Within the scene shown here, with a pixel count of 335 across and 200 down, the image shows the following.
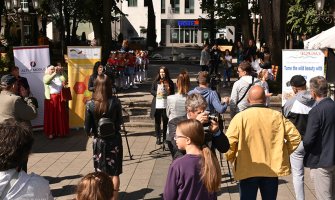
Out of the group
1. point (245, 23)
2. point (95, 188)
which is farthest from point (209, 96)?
point (245, 23)

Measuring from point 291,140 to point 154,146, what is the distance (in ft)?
20.4

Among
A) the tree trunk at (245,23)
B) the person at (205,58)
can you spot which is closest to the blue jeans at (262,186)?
the person at (205,58)

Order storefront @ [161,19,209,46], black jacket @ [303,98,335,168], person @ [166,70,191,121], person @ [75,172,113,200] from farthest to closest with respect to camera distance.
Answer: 1. storefront @ [161,19,209,46]
2. person @ [166,70,191,121]
3. black jacket @ [303,98,335,168]
4. person @ [75,172,113,200]

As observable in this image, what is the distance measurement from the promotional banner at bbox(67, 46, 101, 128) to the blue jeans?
7.98 metres

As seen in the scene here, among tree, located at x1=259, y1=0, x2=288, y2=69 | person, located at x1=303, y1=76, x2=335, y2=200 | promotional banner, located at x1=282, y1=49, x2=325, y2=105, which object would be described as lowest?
person, located at x1=303, y1=76, x2=335, y2=200

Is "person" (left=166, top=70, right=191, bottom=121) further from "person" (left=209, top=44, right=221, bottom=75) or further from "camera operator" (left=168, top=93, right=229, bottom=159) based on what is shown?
"person" (left=209, top=44, right=221, bottom=75)

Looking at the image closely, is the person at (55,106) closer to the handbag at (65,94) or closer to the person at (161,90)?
the handbag at (65,94)

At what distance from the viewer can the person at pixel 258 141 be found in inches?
196

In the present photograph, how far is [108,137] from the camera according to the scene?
6332 mm

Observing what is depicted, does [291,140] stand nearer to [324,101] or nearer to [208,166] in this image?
[324,101]

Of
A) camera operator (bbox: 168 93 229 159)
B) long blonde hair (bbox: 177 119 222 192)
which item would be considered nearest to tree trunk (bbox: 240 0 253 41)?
camera operator (bbox: 168 93 229 159)

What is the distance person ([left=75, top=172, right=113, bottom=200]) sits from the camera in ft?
9.68

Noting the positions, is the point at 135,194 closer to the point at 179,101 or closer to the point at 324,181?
the point at 179,101

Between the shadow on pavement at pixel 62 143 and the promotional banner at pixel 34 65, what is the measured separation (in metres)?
0.81
